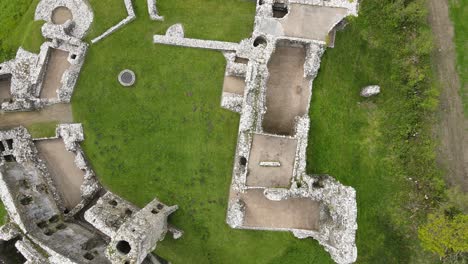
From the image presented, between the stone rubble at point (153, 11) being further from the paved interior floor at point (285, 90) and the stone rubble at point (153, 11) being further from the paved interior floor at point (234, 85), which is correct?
the paved interior floor at point (285, 90)

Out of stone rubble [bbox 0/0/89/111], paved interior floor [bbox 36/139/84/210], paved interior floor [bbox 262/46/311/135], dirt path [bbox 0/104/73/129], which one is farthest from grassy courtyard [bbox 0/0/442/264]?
paved interior floor [bbox 36/139/84/210]

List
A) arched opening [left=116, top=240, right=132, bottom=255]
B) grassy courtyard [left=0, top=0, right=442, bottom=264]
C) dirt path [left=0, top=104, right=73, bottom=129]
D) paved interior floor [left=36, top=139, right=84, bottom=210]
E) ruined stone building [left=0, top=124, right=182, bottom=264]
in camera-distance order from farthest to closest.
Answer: paved interior floor [left=36, top=139, right=84, bottom=210]
dirt path [left=0, top=104, right=73, bottom=129]
grassy courtyard [left=0, top=0, right=442, bottom=264]
ruined stone building [left=0, top=124, right=182, bottom=264]
arched opening [left=116, top=240, right=132, bottom=255]

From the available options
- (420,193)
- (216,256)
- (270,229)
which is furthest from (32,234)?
(420,193)

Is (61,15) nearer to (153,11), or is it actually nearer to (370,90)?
(153,11)

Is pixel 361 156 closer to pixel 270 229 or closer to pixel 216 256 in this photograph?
pixel 270 229

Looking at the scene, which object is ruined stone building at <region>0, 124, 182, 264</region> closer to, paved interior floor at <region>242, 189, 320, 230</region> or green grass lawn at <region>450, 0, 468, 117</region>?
paved interior floor at <region>242, 189, 320, 230</region>

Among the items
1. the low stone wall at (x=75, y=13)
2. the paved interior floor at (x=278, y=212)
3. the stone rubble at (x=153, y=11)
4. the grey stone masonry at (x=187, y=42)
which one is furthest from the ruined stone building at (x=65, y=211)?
the stone rubble at (x=153, y=11)
